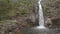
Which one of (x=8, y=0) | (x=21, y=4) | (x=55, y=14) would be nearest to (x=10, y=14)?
(x=8, y=0)

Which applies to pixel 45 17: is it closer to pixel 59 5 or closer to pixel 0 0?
pixel 59 5

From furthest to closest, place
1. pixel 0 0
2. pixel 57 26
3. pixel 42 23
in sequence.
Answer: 1. pixel 42 23
2. pixel 57 26
3. pixel 0 0

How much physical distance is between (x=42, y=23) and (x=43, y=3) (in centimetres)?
406

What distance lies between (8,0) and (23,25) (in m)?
4.19

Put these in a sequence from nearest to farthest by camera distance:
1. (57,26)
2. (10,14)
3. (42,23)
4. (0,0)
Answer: (0,0)
(10,14)
(57,26)
(42,23)

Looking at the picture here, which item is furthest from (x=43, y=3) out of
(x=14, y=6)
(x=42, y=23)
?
(x=14, y=6)

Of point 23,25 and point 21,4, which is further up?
point 21,4

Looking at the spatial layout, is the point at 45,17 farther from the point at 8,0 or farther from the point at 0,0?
the point at 0,0

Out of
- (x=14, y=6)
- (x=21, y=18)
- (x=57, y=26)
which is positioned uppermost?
(x=14, y=6)

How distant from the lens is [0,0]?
19.5m

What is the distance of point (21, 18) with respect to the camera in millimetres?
23453

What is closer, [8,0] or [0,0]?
[0,0]

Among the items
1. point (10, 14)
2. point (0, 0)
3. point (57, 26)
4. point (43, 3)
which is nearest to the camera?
point (0, 0)

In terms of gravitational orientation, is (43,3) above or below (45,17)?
above
